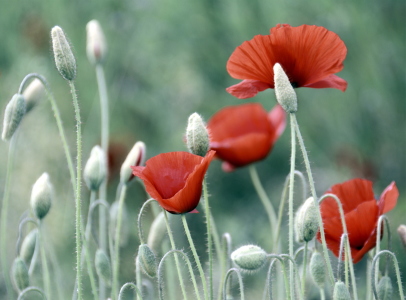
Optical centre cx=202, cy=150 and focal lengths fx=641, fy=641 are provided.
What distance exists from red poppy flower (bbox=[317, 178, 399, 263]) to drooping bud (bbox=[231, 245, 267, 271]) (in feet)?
0.38

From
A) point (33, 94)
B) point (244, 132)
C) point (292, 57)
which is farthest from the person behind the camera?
point (244, 132)

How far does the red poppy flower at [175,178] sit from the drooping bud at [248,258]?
0.07 metres

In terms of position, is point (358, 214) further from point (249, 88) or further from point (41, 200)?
point (41, 200)

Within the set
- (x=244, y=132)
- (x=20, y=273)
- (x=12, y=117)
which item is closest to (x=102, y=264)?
(x=20, y=273)

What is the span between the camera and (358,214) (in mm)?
676

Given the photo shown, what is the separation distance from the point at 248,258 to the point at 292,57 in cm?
22

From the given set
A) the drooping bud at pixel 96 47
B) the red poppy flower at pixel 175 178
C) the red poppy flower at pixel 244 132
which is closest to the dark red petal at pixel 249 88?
the red poppy flower at pixel 175 178

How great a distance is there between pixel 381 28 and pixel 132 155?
1.30 m

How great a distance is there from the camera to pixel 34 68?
1.71 m

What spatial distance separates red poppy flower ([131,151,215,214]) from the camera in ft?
1.99

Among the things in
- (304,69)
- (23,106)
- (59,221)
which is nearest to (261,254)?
(304,69)

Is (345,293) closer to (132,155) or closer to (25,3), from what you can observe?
(132,155)

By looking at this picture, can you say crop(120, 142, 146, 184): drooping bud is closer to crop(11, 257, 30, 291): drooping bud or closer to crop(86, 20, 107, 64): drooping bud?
crop(11, 257, 30, 291): drooping bud

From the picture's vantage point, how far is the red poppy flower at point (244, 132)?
100 centimetres
